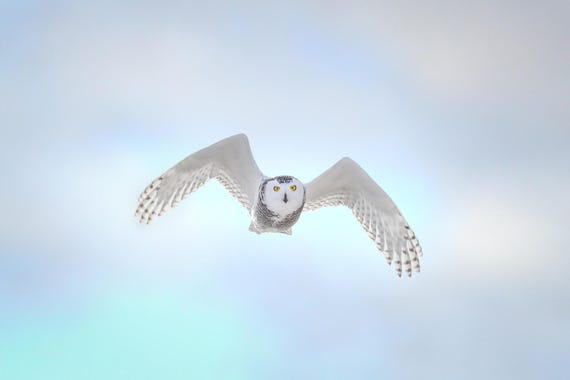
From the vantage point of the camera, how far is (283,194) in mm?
8383

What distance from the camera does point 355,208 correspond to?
1010cm

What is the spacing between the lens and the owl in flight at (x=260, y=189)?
9297 millimetres

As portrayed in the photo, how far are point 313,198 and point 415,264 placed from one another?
2316 mm

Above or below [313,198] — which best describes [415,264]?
below

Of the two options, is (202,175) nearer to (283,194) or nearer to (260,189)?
(260,189)

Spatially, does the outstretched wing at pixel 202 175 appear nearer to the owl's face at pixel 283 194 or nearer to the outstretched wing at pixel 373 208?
the owl's face at pixel 283 194

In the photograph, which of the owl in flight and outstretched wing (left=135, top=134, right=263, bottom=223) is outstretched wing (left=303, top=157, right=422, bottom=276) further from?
outstretched wing (left=135, top=134, right=263, bottom=223)

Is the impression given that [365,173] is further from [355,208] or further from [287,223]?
[287,223]

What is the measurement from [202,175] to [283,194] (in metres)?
2.06

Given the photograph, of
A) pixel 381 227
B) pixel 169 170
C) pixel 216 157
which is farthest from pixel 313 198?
pixel 169 170

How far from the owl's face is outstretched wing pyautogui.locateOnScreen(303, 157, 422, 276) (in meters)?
1.27

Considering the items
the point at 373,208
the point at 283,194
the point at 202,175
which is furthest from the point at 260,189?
the point at 373,208

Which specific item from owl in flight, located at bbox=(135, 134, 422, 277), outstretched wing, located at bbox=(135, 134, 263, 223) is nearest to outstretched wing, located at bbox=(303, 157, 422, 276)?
owl in flight, located at bbox=(135, 134, 422, 277)

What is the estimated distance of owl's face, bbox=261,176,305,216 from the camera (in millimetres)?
8391
